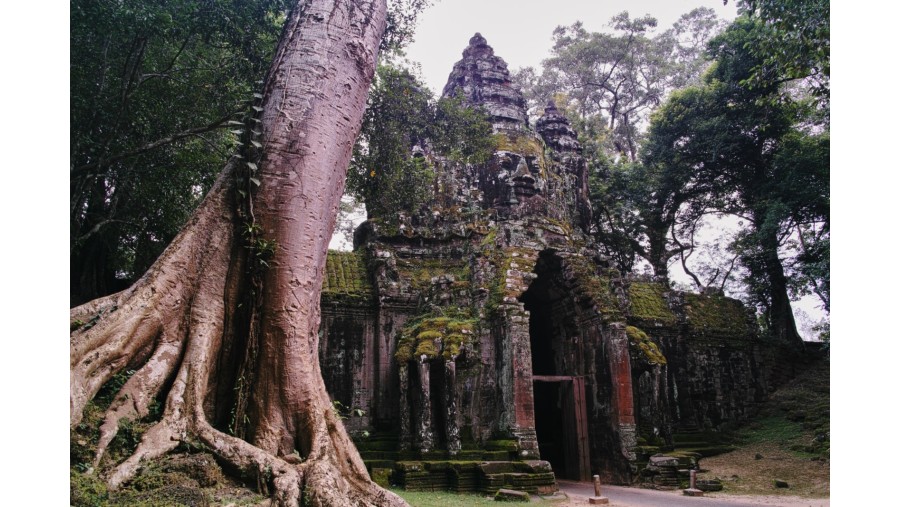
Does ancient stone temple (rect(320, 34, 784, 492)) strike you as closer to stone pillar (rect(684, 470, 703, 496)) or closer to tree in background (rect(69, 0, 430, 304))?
stone pillar (rect(684, 470, 703, 496))

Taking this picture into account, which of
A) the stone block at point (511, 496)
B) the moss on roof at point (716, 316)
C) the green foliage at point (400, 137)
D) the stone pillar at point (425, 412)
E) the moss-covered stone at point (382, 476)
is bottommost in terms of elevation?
the stone block at point (511, 496)

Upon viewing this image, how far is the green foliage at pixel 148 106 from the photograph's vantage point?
22.6 feet

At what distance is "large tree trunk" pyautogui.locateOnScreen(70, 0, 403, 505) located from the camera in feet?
12.2

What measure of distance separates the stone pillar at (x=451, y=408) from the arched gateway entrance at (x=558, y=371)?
1623 millimetres

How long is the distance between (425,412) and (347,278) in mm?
3017

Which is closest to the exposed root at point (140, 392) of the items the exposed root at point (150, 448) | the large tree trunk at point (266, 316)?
the large tree trunk at point (266, 316)

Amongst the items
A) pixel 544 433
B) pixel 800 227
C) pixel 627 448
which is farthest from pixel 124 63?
pixel 800 227

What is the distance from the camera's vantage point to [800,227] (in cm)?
1371

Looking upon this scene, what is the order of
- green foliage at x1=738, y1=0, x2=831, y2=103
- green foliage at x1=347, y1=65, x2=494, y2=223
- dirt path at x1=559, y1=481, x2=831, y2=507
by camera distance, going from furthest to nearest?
green foliage at x1=347, y1=65, x2=494, y2=223, dirt path at x1=559, y1=481, x2=831, y2=507, green foliage at x1=738, y1=0, x2=831, y2=103

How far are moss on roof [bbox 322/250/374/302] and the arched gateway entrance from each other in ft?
10.4

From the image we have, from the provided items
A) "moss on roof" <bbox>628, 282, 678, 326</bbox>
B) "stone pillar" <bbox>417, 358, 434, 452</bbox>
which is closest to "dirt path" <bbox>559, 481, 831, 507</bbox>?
"stone pillar" <bbox>417, 358, 434, 452</bbox>

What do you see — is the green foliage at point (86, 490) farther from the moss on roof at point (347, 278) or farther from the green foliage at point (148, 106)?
the moss on roof at point (347, 278)

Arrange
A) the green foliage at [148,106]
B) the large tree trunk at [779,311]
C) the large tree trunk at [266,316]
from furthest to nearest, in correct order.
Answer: the large tree trunk at [779,311], the green foliage at [148,106], the large tree trunk at [266,316]

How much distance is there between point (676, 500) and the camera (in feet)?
28.4
